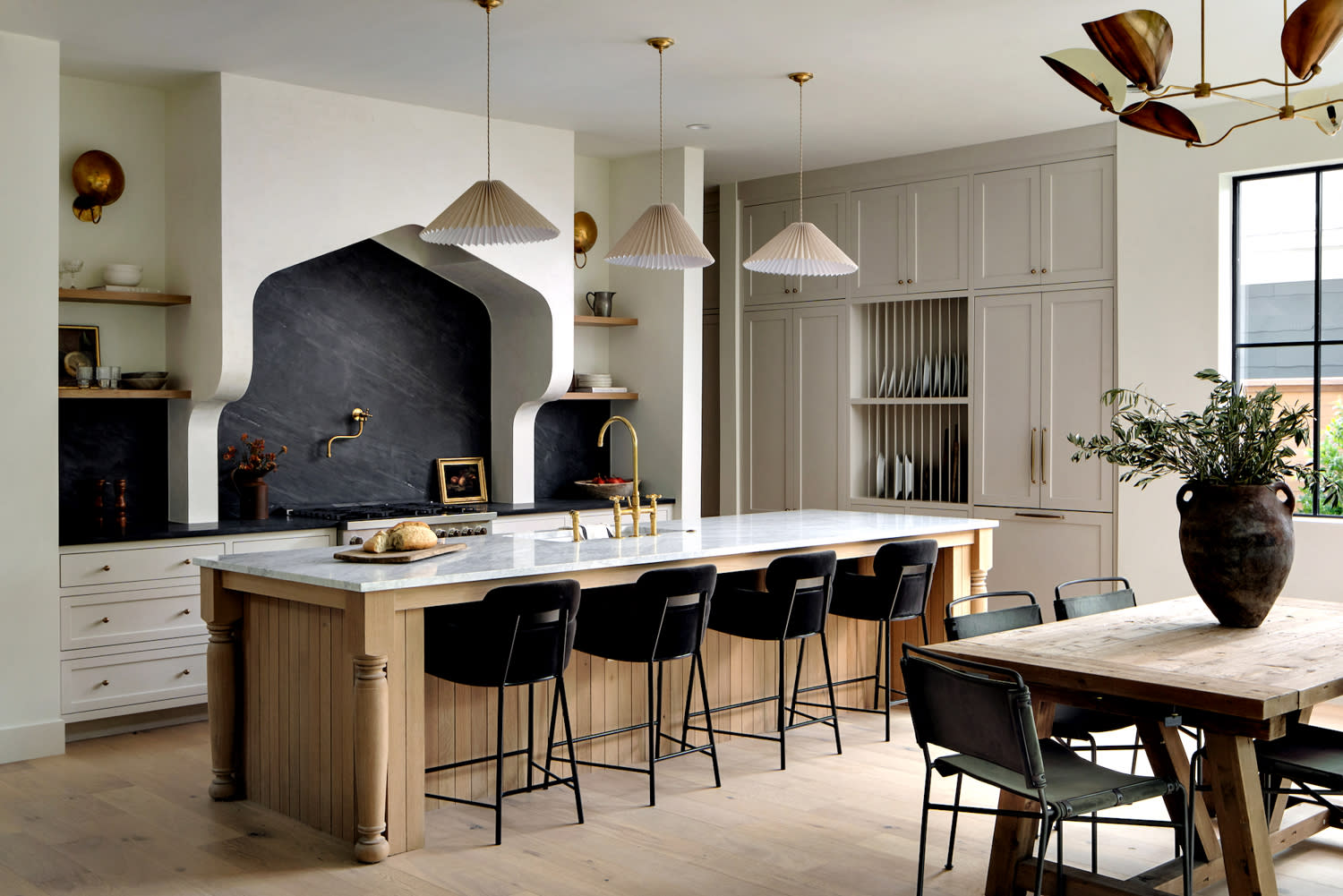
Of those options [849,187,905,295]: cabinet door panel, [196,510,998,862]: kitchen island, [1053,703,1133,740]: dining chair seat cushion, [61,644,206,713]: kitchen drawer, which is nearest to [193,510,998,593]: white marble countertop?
[196,510,998,862]: kitchen island

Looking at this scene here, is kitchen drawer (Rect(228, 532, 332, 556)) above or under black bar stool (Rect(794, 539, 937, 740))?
above

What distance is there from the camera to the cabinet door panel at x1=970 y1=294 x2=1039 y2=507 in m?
6.78

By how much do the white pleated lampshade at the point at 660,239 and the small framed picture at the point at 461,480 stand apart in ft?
7.65

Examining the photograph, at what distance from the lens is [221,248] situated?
550 centimetres

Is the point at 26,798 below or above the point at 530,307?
below

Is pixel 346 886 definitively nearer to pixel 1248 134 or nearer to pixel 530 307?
pixel 530 307

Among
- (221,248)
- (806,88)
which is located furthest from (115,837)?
(806,88)

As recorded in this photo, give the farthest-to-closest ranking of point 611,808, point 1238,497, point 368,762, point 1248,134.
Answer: point 1248,134 → point 611,808 → point 368,762 → point 1238,497

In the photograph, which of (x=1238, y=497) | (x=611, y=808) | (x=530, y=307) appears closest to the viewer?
(x=1238, y=497)

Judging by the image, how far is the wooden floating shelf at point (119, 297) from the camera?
538 centimetres

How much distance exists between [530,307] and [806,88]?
6.68 ft

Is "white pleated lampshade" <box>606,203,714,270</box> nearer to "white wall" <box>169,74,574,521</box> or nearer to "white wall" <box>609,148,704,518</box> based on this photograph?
"white wall" <box>169,74,574,521</box>

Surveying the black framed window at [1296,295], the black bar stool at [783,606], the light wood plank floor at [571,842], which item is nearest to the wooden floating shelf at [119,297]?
the light wood plank floor at [571,842]

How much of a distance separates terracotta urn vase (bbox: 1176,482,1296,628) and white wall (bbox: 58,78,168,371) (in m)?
4.76
